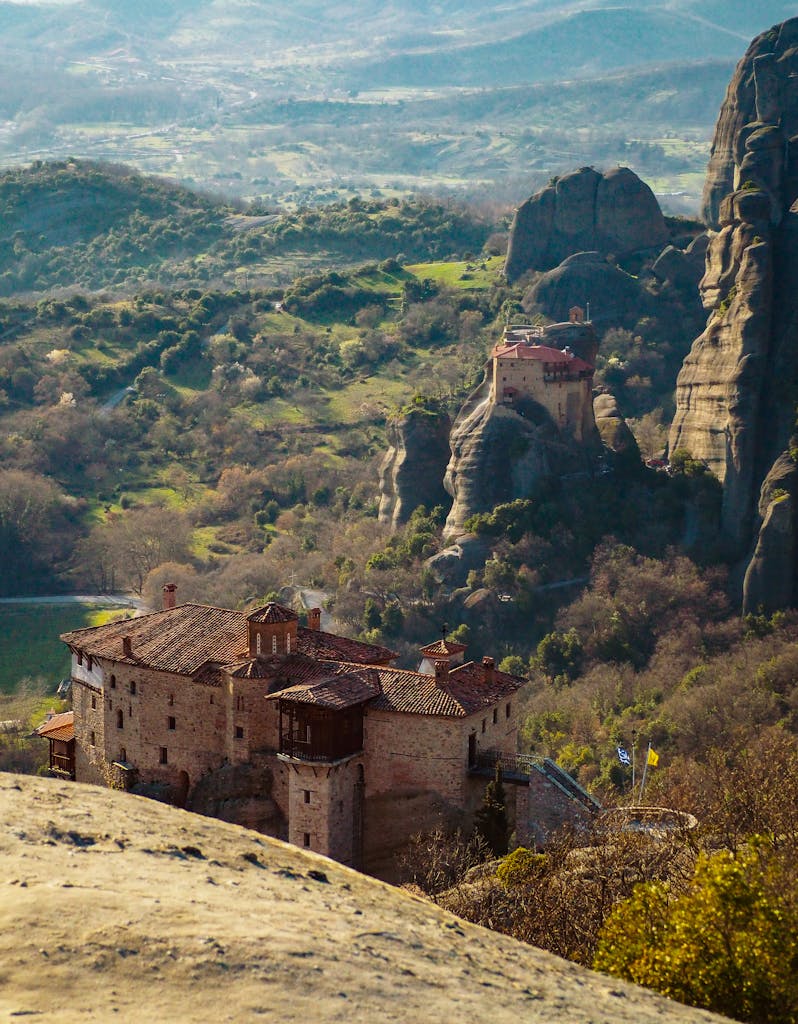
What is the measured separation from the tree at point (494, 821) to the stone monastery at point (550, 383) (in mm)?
37025

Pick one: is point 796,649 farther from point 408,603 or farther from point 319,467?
point 319,467

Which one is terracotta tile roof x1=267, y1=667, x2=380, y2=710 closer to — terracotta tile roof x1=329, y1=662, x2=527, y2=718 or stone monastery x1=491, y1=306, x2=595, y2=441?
terracotta tile roof x1=329, y1=662, x2=527, y2=718

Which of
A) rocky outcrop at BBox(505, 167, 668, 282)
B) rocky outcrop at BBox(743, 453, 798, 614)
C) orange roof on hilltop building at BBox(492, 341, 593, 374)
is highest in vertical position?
rocky outcrop at BBox(505, 167, 668, 282)

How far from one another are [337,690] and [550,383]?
3617 centimetres

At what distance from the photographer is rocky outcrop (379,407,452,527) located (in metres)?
80.6

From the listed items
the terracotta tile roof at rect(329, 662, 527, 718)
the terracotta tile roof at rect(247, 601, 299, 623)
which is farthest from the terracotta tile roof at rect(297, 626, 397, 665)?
the terracotta tile roof at rect(329, 662, 527, 718)

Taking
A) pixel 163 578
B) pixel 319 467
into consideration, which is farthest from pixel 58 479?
pixel 163 578

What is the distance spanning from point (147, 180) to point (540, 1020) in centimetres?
16158

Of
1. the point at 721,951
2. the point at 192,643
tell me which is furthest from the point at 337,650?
the point at 721,951

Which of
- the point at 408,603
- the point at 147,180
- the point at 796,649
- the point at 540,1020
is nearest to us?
the point at 540,1020

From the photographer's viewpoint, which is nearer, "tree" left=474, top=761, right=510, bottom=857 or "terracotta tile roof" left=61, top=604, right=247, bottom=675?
"tree" left=474, top=761, right=510, bottom=857

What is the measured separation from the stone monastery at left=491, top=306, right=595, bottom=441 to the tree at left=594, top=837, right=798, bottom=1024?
47520 mm

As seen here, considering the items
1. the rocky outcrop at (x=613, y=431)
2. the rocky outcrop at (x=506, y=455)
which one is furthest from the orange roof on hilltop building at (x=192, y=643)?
the rocky outcrop at (x=613, y=431)

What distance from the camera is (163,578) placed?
272ft
